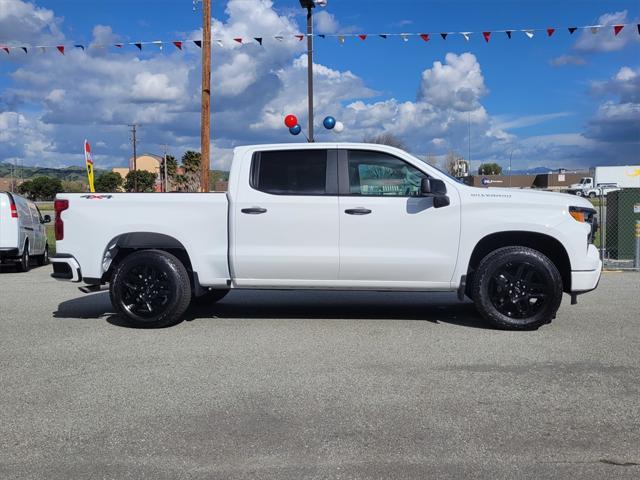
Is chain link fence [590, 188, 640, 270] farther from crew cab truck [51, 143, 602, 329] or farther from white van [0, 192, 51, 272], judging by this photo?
white van [0, 192, 51, 272]

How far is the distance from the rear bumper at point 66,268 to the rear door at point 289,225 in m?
1.82

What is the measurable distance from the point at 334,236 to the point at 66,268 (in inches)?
123

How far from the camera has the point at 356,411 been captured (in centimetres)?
446

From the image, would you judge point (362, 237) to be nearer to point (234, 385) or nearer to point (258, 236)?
point (258, 236)

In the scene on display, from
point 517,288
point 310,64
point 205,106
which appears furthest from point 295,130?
point 517,288

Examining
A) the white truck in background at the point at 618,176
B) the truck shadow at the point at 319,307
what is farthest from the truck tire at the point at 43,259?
the white truck in background at the point at 618,176

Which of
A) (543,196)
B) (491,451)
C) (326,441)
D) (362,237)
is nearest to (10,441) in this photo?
(326,441)

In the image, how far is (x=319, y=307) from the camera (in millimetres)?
8602

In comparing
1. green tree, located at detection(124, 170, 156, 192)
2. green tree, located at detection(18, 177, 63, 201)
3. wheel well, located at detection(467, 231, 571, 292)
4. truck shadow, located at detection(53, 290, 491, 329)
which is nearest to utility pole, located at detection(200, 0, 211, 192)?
truck shadow, located at detection(53, 290, 491, 329)

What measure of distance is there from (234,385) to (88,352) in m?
1.91

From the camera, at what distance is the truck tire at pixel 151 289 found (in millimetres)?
7094

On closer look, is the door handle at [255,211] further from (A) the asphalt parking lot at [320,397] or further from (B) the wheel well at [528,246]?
(B) the wheel well at [528,246]

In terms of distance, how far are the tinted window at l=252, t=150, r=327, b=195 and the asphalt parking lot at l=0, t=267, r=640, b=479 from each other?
1.58 meters

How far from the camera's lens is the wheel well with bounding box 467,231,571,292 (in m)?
6.90
